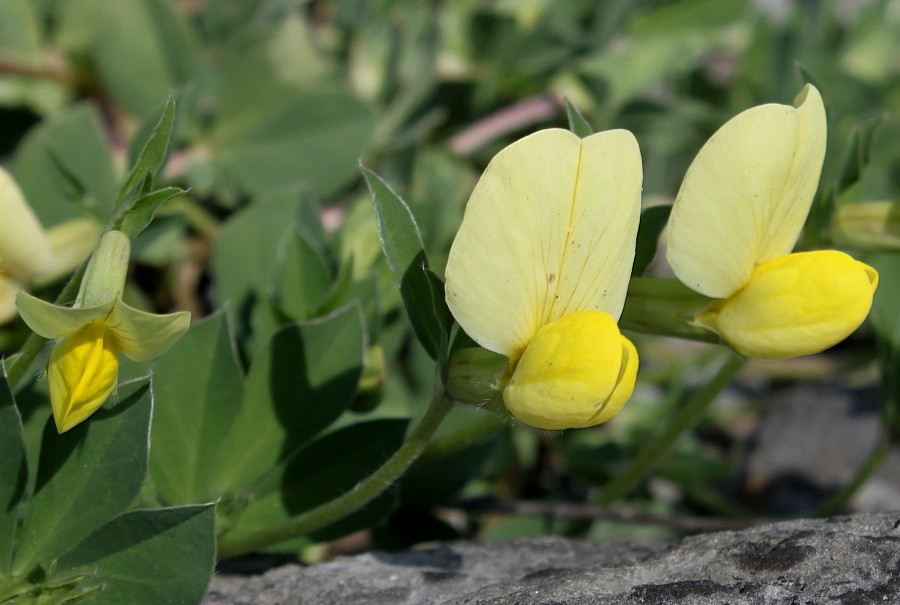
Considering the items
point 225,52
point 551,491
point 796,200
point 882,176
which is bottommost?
point 551,491

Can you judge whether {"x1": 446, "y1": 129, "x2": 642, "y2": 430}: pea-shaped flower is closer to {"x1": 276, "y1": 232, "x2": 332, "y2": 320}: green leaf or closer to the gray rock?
{"x1": 276, "y1": 232, "x2": 332, "y2": 320}: green leaf

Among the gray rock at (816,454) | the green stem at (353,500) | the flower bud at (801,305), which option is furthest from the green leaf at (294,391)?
the gray rock at (816,454)

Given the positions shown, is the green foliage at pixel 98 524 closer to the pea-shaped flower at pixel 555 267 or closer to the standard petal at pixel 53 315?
the standard petal at pixel 53 315

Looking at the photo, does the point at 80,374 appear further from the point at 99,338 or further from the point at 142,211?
the point at 142,211

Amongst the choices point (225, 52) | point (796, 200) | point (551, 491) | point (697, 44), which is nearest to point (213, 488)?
point (796, 200)

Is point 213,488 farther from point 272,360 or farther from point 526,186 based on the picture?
point 526,186
